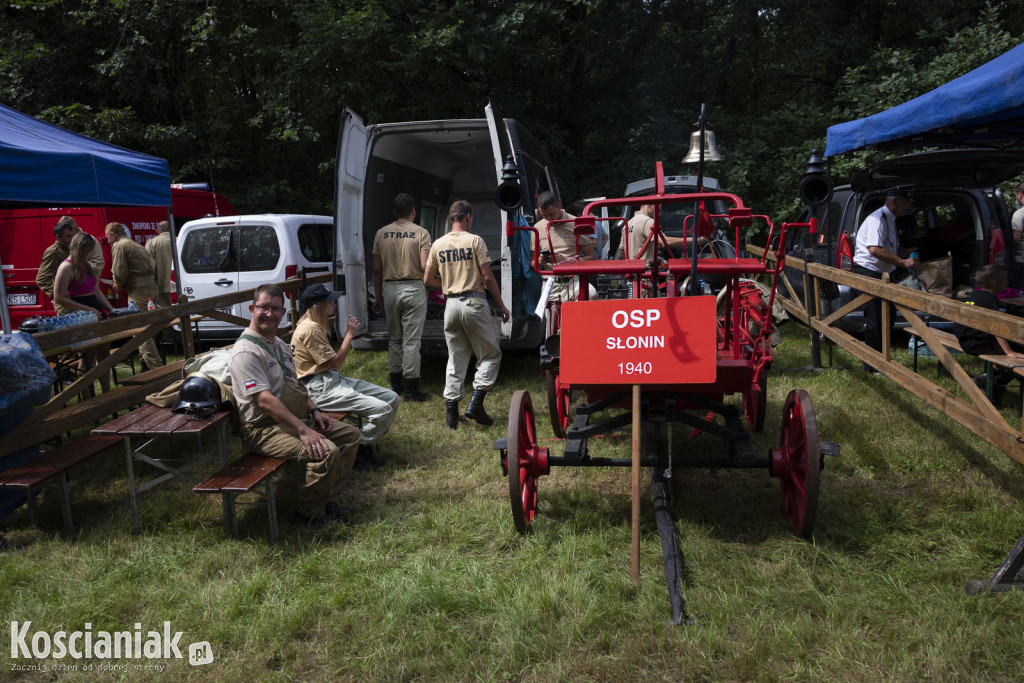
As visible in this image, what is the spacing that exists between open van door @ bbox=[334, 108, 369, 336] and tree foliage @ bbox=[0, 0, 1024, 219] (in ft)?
19.8

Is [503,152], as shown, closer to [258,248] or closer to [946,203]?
[258,248]

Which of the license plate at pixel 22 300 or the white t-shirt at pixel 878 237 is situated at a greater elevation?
the white t-shirt at pixel 878 237

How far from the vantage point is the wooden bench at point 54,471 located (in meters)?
3.85

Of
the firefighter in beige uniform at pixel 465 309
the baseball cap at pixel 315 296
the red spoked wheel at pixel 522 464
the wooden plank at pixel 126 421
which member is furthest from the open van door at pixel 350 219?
the red spoked wheel at pixel 522 464

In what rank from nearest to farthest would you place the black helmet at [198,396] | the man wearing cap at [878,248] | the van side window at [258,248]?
1. the black helmet at [198,396]
2. the man wearing cap at [878,248]
3. the van side window at [258,248]

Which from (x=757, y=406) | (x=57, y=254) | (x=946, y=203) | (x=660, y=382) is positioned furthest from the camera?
(x=946, y=203)

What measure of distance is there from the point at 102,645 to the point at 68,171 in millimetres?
3552

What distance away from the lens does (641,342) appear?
354 cm

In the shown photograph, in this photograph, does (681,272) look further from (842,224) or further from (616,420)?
(842,224)

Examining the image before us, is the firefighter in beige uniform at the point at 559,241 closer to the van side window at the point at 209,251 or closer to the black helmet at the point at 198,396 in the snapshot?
the black helmet at the point at 198,396

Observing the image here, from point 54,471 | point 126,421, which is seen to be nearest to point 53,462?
point 54,471

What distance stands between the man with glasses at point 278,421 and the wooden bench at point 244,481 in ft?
0.37

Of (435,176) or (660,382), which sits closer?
(660,382)

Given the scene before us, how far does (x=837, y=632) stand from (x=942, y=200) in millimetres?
6515
